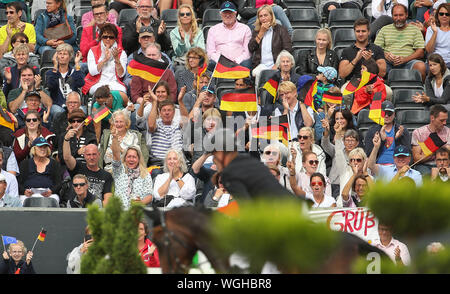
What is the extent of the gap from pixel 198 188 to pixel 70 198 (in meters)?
1.63

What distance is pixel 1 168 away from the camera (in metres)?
14.2

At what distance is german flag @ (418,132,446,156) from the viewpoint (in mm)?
15047

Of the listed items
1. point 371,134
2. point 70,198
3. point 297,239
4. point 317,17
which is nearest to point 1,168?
point 70,198

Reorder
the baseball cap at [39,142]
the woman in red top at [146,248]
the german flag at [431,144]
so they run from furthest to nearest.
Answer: the german flag at [431,144]
the baseball cap at [39,142]
the woman in red top at [146,248]

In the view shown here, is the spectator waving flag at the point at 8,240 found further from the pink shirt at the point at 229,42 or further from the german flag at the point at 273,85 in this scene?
the pink shirt at the point at 229,42

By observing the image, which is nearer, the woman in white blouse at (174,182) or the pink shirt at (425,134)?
the woman in white blouse at (174,182)

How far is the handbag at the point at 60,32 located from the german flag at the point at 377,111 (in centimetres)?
492

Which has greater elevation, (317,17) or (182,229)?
(317,17)

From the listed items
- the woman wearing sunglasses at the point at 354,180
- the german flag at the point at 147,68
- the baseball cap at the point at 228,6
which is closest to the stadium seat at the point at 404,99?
the woman wearing sunglasses at the point at 354,180

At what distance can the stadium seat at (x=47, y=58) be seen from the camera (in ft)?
54.6

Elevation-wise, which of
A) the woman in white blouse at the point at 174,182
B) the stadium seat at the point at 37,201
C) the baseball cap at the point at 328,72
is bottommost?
the stadium seat at the point at 37,201

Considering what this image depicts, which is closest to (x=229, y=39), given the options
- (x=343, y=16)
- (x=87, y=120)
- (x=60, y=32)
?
(x=343, y=16)

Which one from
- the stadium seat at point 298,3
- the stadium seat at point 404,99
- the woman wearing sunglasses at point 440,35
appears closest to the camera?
the stadium seat at point 404,99
